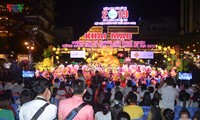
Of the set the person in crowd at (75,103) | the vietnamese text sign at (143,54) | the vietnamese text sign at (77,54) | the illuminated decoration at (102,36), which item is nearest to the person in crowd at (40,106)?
the person in crowd at (75,103)

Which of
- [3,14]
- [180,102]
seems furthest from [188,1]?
[180,102]

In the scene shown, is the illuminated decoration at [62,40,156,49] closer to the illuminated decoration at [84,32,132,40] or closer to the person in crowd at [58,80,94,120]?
the illuminated decoration at [84,32,132,40]

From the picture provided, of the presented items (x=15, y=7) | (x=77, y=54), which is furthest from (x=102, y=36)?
(x=15, y=7)

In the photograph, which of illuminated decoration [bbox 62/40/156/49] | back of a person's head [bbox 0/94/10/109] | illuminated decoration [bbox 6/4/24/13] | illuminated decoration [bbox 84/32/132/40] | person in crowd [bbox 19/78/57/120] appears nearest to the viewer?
person in crowd [bbox 19/78/57/120]

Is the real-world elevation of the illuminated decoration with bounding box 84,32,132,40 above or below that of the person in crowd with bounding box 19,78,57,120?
above

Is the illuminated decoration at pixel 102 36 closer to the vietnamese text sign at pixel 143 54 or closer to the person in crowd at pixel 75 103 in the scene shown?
the vietnamese text sign at pixel 143 54

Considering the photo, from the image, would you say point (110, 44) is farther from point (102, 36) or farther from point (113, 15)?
point (113, 15)

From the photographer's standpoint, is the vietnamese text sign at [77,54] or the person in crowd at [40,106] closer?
the person in crowd at [40,106]

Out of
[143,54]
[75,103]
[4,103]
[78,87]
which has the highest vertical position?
[143,54]

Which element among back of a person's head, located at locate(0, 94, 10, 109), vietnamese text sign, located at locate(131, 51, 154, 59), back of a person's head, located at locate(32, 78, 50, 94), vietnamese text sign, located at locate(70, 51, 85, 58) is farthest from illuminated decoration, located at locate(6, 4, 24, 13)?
back of a person's head, located at locate(32, 78, 50, 94)

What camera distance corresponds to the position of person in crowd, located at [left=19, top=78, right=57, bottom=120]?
5027 millimetres

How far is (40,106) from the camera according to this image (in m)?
5.07

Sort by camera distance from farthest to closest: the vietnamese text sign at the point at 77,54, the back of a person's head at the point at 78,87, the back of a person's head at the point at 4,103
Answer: the vietnamese text sign at the point at 77,54 < the back of a person's head at the point at 4,103 < the back of a person's head at the point at 78,87

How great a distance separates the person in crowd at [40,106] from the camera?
5.03m
